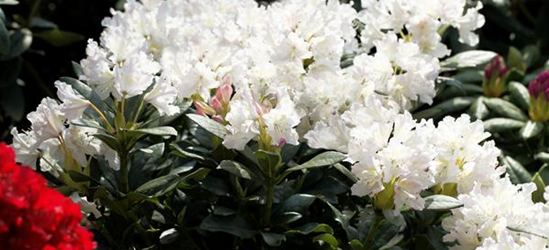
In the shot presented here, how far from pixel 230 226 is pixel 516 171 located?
0.90 metres

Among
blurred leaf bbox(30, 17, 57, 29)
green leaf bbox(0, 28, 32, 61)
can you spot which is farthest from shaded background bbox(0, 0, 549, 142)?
green leaf bbox(0, 28, 32, 61)

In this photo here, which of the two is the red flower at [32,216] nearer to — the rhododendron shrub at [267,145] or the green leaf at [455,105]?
the rhododendron shrub at [267,145]

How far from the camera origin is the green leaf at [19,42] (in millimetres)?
2795

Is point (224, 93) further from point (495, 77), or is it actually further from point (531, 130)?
point (495, 77)

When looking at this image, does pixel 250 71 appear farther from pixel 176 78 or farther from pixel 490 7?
pixel 490 7

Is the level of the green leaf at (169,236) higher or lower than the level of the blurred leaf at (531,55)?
higher

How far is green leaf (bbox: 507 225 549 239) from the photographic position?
1.78 m

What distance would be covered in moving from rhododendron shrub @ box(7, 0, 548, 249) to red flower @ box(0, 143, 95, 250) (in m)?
0.36

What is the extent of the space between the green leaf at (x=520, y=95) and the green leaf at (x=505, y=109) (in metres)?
0.02

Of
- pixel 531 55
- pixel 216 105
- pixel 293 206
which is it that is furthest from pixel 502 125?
pixel 216 105

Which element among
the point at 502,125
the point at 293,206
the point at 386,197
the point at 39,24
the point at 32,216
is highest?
the point at 32,216

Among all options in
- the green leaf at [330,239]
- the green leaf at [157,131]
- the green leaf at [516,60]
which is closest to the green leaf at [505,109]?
the green leaf at [516,60]

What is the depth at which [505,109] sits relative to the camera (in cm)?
265

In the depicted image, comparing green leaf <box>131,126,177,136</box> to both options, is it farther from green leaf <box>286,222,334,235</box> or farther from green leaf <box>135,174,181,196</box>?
green leaf <box>286,222,334,235</box>
